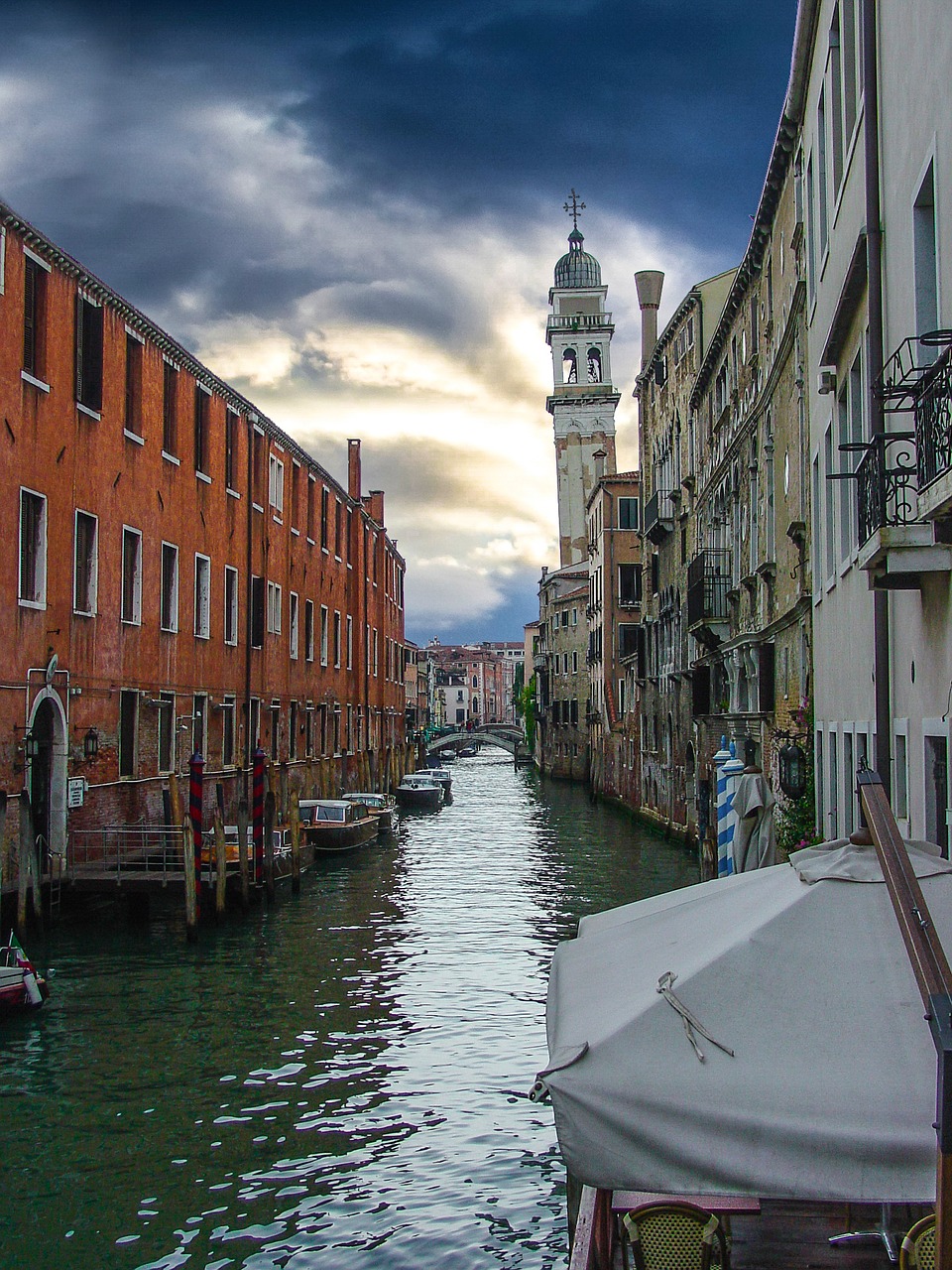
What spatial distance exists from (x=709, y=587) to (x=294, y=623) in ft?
41.2

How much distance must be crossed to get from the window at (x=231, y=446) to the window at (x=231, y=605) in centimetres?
176

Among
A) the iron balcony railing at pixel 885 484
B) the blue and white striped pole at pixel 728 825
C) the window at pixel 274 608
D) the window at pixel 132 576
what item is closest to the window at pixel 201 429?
the window at pixel 132 576

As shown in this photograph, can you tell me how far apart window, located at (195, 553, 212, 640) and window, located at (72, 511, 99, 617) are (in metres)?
4.75

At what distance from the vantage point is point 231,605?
26.5m

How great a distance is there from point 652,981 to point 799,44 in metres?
10.4

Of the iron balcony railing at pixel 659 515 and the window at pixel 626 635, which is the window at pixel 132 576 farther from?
the window at pixel 626 635

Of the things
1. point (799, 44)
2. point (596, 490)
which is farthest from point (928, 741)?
point (596, 490)

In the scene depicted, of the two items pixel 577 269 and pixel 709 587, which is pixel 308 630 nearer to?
pixel 709 587

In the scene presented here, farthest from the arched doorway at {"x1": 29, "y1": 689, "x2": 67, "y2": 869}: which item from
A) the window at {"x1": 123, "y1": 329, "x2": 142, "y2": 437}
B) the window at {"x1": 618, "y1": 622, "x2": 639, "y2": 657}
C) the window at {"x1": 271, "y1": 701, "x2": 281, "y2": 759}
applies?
the window at {"x1": 618, "y1": 622, "x2": 639, "y2": 657}

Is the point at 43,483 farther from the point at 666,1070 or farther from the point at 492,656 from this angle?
the point at 492,656

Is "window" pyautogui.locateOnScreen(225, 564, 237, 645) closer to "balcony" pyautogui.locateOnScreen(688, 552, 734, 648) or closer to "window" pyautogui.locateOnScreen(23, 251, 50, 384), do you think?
"window" pyautogui.locateOnScreen(23, 251, 50, 384)

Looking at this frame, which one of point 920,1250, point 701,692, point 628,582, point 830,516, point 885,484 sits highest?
point 628,582

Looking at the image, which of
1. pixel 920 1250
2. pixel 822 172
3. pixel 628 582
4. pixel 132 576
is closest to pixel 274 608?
pixel 132 576

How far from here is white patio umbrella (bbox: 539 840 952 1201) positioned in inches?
147
